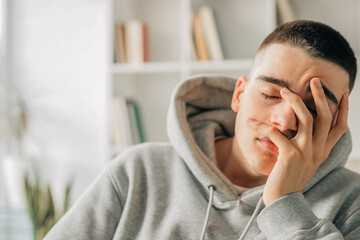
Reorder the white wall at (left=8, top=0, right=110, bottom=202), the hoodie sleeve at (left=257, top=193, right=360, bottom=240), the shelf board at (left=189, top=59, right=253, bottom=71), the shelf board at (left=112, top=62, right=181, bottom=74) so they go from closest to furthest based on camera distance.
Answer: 1. the hoodie sleeve at (left=257, top=193, right=360, bottom=240)
2. the shelf board at (left=189, top=59, right=253, bottom=71)
3. the shelf board at (left=112, top=62, right=181, bottom=74)
4. the white wall at (left=8, top=0, right=110, bottom=202)

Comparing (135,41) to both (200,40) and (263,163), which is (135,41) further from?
(263,163)

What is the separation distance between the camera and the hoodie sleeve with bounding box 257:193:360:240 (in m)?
0.96

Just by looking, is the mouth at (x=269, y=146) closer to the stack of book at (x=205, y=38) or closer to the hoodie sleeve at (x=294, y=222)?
the hoodie sleeve at (x=294, y=222)

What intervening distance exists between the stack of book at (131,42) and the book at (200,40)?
0.35 m

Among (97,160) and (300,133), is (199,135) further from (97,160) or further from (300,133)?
(97,160)

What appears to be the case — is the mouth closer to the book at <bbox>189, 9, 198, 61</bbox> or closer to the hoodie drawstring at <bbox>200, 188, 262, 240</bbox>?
the hoodie drawstring at <bbox>200, 188, 262, 240</bbox>

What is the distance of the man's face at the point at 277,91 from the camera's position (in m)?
1.07

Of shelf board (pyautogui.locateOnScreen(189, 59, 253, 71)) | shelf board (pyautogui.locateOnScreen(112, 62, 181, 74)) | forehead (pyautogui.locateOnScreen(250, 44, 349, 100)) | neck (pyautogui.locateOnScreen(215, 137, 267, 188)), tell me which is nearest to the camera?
forehead (pyautogui.locateOnScreen(250, 44, 349, 100))

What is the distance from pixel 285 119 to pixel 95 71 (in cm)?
244

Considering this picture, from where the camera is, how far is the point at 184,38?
2828 millimetres

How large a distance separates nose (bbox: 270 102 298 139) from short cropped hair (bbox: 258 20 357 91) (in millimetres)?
139

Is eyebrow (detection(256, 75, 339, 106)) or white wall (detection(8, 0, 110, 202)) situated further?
white wall (detection(8, 0, 110, 202))

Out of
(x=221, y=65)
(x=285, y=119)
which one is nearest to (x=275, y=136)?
(x=285, y=119)

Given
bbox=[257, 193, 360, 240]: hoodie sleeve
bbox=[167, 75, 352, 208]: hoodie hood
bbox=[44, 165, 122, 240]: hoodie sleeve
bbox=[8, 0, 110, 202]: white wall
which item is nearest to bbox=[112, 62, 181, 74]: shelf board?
bbox=[8, 0, 110, 202]: white wall
